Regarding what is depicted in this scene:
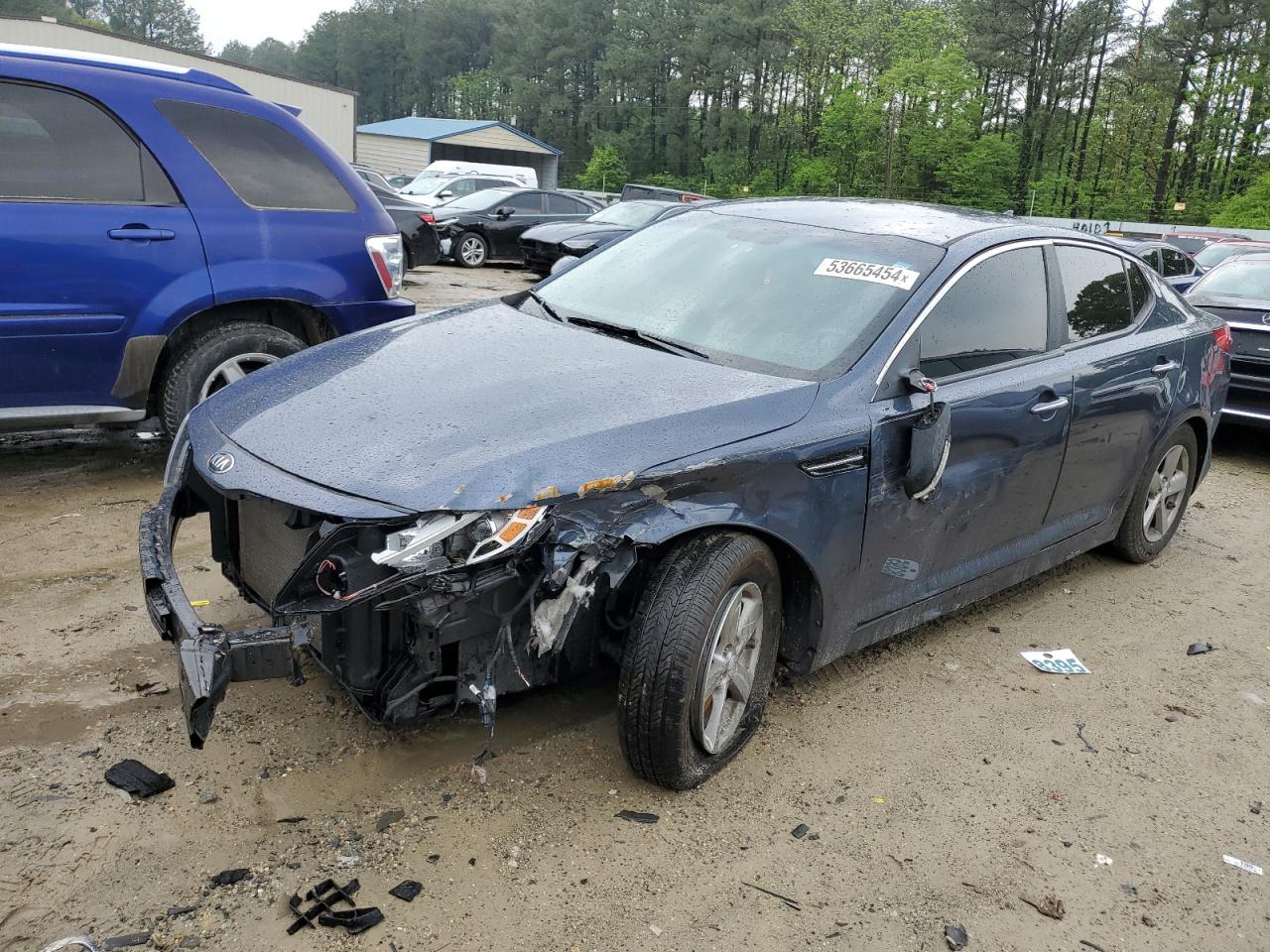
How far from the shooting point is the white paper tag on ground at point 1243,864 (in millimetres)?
2988

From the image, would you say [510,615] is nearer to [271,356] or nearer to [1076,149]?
[271,356]

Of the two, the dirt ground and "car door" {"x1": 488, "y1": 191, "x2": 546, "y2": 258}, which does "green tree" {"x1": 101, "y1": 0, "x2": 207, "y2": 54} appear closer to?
"car door" {"x1": 488, "y1": 191, "x2": 546, "y2": 258}

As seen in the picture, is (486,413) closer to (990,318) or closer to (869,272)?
(869,272)

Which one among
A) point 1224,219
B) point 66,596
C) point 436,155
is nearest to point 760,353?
point 66,596

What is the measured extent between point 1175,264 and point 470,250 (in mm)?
11420

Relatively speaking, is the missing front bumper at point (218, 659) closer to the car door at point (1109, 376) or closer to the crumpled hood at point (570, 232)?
the car door at point (1109, 376)

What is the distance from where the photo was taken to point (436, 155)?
188 ft

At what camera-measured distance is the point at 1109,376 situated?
4391mm

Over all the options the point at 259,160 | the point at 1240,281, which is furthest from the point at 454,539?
the point at 1240,281

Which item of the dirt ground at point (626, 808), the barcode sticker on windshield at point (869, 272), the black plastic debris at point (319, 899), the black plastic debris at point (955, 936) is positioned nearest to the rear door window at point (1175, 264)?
the dirt ground at point (626, 808)

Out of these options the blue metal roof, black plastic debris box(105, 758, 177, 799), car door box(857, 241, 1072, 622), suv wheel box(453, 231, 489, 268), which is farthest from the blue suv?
the blue metal roof

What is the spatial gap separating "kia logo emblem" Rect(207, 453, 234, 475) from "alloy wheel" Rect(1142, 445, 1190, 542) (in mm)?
4230

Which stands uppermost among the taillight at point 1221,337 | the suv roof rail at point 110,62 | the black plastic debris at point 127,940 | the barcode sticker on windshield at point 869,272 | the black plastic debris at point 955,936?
the suv roof rail at point 110,62

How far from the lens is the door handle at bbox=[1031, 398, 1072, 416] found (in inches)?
156
